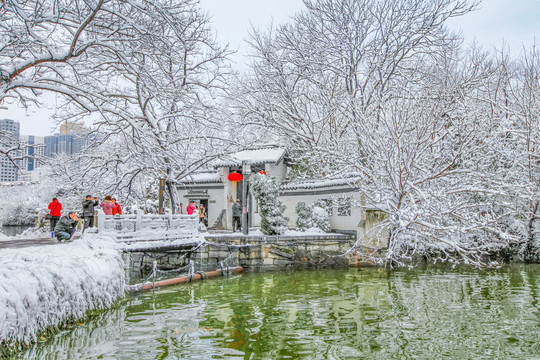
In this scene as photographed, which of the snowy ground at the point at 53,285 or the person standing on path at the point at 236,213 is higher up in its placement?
the person standing on path at the point at 236,213

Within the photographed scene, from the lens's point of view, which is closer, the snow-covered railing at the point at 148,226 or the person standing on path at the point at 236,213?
the snow-covered railing at the point at 148,226

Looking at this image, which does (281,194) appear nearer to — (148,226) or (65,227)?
(148,226)

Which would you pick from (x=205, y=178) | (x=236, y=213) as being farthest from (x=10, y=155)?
(x=205, y=178)

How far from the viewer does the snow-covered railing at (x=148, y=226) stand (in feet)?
44.0

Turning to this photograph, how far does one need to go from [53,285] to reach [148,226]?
23.2 feet

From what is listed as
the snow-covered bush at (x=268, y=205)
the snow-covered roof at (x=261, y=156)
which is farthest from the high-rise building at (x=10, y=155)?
the snow-covered roof at (x=261, y=156)

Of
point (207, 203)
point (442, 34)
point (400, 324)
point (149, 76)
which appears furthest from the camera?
point (207, 203)

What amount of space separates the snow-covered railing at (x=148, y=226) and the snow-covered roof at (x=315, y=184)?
6.37 meters

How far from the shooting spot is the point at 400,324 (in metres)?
7.98

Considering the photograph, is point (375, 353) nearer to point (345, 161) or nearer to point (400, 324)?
point (400, 324)

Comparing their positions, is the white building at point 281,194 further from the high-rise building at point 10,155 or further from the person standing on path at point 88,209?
the high-rise building at point 10,155

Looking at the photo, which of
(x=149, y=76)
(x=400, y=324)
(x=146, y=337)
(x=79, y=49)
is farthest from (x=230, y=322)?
(x=79, y=49)

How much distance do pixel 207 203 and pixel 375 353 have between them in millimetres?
18987

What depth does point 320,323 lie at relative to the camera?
8.22 meters
